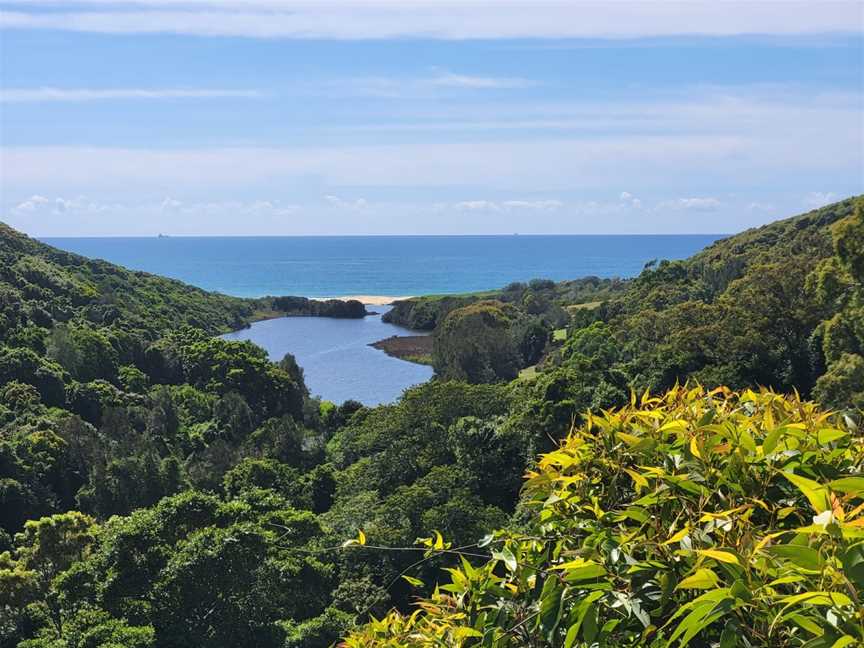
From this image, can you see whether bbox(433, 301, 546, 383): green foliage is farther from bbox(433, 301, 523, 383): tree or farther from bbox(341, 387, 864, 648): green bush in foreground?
bbox(341, 387, 864, 648): green bush in foreground

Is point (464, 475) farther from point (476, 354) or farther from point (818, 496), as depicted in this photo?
point (476, 354)

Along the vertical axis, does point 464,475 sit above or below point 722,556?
below

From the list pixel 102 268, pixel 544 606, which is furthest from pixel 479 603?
pixel 102 268

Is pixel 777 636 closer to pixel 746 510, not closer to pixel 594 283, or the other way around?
pixel 746 510

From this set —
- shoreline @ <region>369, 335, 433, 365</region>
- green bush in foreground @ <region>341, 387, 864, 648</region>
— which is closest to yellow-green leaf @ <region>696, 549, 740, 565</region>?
green bush in foreground @ <region>341, 387, 864, 648</region>

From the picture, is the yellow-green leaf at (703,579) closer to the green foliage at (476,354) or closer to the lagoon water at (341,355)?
the green foliage at (476,354)

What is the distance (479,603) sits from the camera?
2.83m

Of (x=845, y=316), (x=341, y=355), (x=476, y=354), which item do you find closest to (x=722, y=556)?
(x=845, y=316)

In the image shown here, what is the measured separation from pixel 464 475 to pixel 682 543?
2064 cm

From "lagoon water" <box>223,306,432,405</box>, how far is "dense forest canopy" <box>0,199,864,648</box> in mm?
4167

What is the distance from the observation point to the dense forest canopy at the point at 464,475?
7.68 ft

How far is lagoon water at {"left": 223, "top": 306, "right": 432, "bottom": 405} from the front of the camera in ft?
161

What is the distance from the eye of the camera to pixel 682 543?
→ 226 cm

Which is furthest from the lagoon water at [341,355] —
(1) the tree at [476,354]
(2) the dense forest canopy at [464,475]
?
(2) the dense forest canopy at [464,475]
